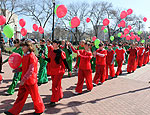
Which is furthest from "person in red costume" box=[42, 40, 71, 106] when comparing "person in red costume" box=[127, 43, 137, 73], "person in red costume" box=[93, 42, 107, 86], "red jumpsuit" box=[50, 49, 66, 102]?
"person in red costume" box=[127, 43, 137, 73]

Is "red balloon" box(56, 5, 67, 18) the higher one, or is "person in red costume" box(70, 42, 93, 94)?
"red balloon" box(56, 5, 67, 18)

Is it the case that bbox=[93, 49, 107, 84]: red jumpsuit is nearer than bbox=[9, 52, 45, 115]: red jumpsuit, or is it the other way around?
bbox=[9, 52, 45, 115]: red jumpsuit

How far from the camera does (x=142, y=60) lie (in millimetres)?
12398

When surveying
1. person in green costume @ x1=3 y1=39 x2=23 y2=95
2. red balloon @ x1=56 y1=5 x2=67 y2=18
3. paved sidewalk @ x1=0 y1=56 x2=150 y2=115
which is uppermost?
red balloon @ x1=56 y1=5 x2=67 y2=18

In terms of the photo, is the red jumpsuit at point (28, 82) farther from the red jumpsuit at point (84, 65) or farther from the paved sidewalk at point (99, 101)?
the red jumpsuit at point (84, 65)

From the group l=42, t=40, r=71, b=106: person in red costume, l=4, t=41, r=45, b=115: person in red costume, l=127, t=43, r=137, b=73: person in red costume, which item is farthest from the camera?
l=127, t=43, r=137, b=73: person in red costume

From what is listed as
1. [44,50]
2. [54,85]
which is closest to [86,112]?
[54,85]

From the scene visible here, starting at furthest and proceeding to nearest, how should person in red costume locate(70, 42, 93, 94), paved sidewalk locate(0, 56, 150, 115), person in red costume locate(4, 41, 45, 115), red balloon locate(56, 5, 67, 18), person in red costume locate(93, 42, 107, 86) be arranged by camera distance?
red balloon locate(56, 5, 67, 18) < person in red costume locate(93, 42, 107, 86) < person in red costume locate(70, 42, 93, 94) < paved sidewalk locate(0, 56, 150, 115) < person in red costume locate(4, 41, 45, 115)

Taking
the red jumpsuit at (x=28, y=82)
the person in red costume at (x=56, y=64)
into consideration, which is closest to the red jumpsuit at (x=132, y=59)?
the person in red costume at (x=56, y=64)

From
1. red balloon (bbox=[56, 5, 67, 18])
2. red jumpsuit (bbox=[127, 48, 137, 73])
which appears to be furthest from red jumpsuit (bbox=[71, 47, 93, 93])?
red jumpsuit (bbox=[127, 48, 137, 73])

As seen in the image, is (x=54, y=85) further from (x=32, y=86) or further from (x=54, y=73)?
(x=32, y=86)

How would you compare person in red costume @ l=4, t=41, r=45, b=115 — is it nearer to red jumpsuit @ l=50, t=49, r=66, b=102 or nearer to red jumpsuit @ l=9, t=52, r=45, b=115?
red jumpsuit @ l=9, t=52, r=45, b=115

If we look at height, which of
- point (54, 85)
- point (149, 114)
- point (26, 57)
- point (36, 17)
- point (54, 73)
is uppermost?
point (36, 17)

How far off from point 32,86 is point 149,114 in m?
3.08
